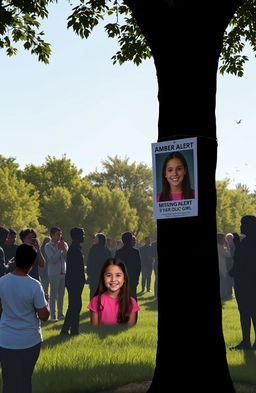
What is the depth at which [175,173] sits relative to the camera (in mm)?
6973

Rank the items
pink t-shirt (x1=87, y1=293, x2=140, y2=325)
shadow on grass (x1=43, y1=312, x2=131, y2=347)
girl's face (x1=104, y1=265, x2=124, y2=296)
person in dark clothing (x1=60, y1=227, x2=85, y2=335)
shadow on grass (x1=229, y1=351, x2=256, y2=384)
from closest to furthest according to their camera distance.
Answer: girl's face (x1=104, y1=265, x2=124, y2=296) → pink t-shirt (x1=87, y1=293, x2=140, y2=325) → shadow on grass (x1=229, y1=351, x2=256, y2=384) → shadow on grass (x1=43, y1=312, x2=131, y2=347) → person in dark clothing (x1=60, y1=227, x2=85, y2=335)

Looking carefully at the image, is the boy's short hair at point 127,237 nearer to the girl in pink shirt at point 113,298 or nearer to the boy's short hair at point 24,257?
the boy's short hair at point 24,257

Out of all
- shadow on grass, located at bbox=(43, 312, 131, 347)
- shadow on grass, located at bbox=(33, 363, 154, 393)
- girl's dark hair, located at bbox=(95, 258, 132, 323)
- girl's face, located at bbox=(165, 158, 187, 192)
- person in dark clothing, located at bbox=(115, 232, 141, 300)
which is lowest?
shadow on grass, located at bbox=(33, 363, 154, 393)

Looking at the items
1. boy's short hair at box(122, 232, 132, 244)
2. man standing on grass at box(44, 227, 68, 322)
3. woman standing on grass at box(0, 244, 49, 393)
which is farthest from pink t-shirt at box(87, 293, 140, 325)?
man standing on grass at box(44, 227, 68, 322)

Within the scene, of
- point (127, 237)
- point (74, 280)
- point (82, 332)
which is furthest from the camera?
point (127, 237)

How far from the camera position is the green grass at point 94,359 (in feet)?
29.7

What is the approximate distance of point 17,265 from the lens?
6.73 metres

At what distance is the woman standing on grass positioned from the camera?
22.0ft

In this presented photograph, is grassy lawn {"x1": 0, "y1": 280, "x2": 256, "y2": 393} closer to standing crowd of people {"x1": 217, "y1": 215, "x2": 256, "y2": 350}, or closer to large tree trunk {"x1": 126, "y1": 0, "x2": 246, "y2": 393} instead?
standing crowd of people {"x1": 217, "y1": 215, "x2": 256, "y2": 350}

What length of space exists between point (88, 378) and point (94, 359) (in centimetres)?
169

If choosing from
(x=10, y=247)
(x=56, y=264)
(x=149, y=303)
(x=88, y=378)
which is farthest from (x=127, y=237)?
(x=88, y=378)

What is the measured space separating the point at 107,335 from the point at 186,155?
7799mm

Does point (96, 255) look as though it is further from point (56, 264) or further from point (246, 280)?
point (246, 280)

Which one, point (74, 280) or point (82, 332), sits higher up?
point (74, 280)
